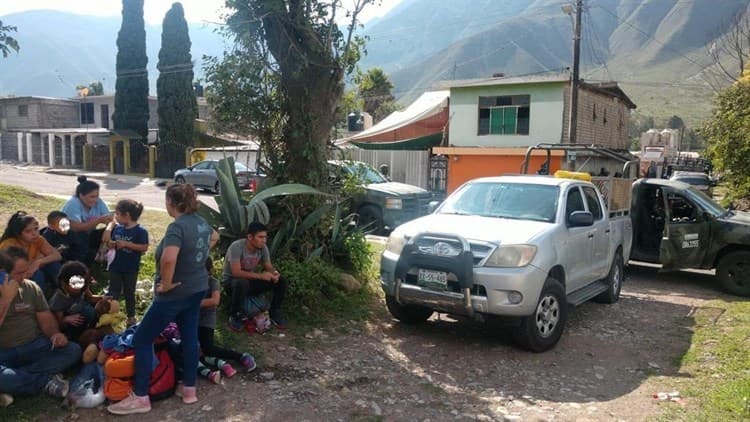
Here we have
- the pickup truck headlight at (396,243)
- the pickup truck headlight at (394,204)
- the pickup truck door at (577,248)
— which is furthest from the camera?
the pickup truck headlight at (394,204)

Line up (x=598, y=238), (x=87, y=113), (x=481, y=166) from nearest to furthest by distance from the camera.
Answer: (x=598, y=238) → (x=481, y=166) → (x=87, y=113)

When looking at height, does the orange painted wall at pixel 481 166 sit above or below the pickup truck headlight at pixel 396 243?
above

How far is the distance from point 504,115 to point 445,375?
850 inches

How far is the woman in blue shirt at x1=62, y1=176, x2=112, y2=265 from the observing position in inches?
240

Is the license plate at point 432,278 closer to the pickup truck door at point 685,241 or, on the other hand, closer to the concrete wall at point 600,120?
the pickup truck door at point 685,241

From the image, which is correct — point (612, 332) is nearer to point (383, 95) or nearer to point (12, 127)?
point (383, 95)

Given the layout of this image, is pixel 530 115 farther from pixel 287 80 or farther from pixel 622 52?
pixel 622 52

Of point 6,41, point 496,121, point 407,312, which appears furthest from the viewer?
point 496,121

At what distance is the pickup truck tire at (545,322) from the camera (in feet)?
18.8

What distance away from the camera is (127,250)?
546 centimetres

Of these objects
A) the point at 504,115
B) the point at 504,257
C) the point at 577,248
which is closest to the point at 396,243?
the point at 504,257

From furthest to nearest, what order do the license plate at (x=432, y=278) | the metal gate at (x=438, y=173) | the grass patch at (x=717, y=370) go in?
the metal gate at (x=438, y=173) → the license plate at (x=432, y=278) → the grass patch at (x=717, y=370)

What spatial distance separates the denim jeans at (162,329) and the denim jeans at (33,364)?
2.19ft

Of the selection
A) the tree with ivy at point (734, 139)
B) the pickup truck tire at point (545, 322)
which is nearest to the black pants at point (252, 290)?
the pickup truck tire at point (545, 322)
